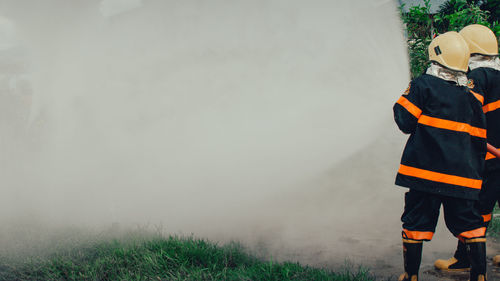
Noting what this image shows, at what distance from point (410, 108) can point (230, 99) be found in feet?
12.0

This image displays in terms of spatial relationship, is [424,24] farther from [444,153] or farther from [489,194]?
[444,153]

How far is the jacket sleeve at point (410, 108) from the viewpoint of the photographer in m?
Result: 2.91

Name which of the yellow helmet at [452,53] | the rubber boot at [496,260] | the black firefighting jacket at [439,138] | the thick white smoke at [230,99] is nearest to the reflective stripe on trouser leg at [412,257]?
the black firefighting jacket at [439,138]

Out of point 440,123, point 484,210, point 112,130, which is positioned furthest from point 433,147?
point 112,130

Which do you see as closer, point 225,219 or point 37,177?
point 225,219

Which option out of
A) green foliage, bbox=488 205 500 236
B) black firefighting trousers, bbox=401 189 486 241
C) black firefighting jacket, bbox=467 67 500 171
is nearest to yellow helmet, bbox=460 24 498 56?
black firefighting jacket, bbox=467 67 500 171

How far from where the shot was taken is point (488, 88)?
319 cm

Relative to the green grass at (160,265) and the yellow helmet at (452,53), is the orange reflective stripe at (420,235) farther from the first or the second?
the yellow helmet at (452,53)

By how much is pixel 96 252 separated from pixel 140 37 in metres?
3.58

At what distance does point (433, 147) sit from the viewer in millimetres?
2898

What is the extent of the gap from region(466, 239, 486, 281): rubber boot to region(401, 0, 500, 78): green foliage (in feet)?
11.5

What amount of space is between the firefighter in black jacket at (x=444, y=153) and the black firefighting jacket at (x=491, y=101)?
0.86 feet

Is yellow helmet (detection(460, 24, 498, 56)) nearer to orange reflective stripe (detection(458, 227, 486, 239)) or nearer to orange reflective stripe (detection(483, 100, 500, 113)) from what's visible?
orange reflective stripe (detection(483, 100, 500, 113))

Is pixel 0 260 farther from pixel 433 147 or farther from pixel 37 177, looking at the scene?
pixel 433 147
